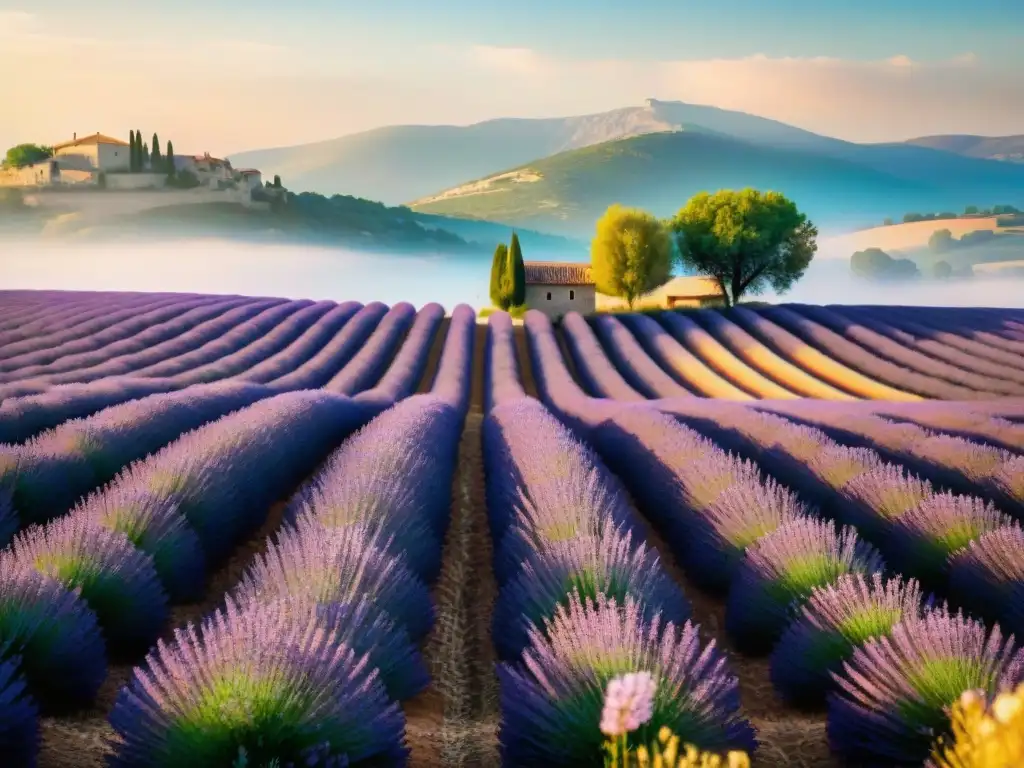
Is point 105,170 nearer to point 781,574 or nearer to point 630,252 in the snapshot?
point 630,252

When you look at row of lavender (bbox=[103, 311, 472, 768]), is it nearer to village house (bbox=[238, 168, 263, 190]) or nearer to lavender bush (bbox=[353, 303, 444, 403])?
lavender bush (bbox=[353, 303, 444, 403])

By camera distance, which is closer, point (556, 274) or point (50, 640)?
point (50, 640)

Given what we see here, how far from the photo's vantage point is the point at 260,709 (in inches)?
105

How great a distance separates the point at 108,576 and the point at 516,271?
1329 inches

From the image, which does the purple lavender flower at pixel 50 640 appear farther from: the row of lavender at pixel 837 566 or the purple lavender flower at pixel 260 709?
the row of lavender at pixel 837 566

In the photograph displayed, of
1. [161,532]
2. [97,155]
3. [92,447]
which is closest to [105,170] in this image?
[97,155]

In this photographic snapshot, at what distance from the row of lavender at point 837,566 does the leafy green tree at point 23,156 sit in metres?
86.1

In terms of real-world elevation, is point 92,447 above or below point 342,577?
below

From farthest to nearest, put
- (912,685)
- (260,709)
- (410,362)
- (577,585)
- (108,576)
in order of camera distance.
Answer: (410,362) → (108,576) → (577,585) → (912,685) → (260,709)

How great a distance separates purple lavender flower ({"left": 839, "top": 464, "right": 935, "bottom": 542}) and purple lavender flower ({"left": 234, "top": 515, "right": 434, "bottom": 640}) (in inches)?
136

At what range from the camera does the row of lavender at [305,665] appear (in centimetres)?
266

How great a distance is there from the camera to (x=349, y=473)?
6.29 m

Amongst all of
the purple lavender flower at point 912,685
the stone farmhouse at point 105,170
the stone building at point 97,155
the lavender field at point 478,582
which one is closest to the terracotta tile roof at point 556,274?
the lavender field at point 478,582

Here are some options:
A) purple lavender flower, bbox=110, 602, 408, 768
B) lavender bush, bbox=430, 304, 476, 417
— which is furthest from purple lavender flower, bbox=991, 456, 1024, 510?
lavender bush, bbox=430, 304, 476, 417
